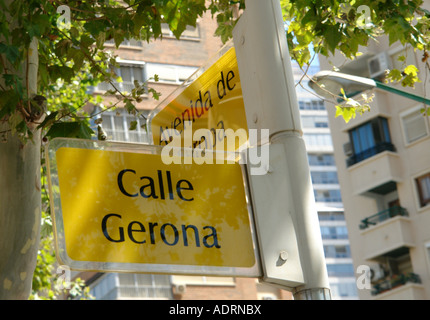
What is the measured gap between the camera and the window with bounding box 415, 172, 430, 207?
28587 mm

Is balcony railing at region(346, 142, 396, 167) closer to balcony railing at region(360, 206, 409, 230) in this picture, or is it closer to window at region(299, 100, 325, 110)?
balcony railing at region(360, 206, 409, 230)

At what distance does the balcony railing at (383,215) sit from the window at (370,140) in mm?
2351

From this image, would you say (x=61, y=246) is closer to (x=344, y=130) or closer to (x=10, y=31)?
(x=10, y=31)

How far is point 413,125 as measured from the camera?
29859mm

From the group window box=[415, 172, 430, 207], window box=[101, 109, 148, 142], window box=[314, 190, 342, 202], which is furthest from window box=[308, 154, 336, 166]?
window box=[415, 172, 430, 207]

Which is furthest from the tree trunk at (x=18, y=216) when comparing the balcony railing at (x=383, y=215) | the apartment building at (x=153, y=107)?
the balcony railing at (x=383, y=215)

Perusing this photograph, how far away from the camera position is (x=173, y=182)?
3.28 metres

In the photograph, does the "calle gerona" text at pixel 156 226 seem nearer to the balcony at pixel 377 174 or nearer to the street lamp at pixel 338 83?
the street lamp at pixel 338 83

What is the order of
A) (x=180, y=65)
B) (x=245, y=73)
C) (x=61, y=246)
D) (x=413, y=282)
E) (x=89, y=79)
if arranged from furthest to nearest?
(x=180, y=65), (x=413, y=282), (x=89, y=79), (x=245, y=73), (x=61, y=246)

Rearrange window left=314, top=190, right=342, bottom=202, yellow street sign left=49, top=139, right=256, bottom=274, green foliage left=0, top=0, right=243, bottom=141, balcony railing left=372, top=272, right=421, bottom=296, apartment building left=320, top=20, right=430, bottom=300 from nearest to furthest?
yellow street sign left=49, top=139, right=256, bottom=274 → green foliage left=0, top=0, right=243, bottom=141 → balcony railing left=372, top=272, right=421, bottom=296 → apartment building left=320, top=20, right=430, bottom=300 → window left=314, top=190, right=342, bottom=202

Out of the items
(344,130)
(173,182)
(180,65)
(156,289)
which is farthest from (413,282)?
(173,182)

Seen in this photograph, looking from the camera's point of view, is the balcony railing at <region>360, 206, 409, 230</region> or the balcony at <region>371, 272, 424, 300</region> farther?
the balcony railing at <region>360, 206, 409, 230</region>

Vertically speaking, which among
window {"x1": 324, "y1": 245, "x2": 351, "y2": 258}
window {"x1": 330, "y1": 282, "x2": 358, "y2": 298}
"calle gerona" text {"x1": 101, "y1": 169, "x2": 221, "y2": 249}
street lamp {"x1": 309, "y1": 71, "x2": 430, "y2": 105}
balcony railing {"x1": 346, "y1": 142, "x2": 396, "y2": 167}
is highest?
window {"x1": 324, "y1": 245, "x2": 351, "y2": 258}
